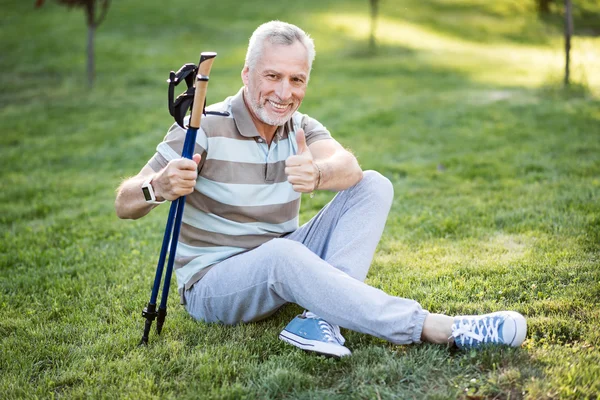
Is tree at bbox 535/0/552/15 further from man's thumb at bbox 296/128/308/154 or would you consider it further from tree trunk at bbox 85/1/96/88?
man's thumb at bbox 296/128/308/154

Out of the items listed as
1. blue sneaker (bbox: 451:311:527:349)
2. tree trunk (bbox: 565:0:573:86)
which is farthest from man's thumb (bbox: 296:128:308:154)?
tree trunk (bbox: 565:0:573:86)

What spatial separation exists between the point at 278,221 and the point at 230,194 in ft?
1.16

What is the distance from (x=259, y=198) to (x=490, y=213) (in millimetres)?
2699

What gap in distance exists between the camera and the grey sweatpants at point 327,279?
2.97 metres

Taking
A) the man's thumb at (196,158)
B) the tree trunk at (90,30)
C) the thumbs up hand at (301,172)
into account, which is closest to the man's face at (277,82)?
the thumbs up hand at (301,172)

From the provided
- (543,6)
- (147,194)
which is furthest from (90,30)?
(543,6)

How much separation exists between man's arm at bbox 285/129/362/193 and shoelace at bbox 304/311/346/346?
2.12 ft

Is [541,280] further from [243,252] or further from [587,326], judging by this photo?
[243,252]

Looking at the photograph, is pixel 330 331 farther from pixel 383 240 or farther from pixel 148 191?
pixel 383 240

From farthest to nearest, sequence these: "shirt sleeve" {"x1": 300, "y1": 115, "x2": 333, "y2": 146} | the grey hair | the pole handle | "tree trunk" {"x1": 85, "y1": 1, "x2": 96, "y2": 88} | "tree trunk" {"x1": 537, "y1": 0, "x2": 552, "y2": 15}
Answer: "tree trunk" {"x1": 537, "y1": 0, "x2": 552, "y2": 15} → "tree trunk" {"x1": 85, "y1": 1, "x2": 96, "y2": 88} → "shirt sleeve" {"x1": 300, "y1": 115, "x2": 333, "y2": 146} → the grey hair → the pole handle

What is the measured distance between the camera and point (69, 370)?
3.12 meters

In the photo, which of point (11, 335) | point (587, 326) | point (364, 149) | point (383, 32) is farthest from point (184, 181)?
point (383, 32)

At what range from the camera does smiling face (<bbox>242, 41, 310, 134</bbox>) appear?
10.9ft

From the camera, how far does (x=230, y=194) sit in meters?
3.37
